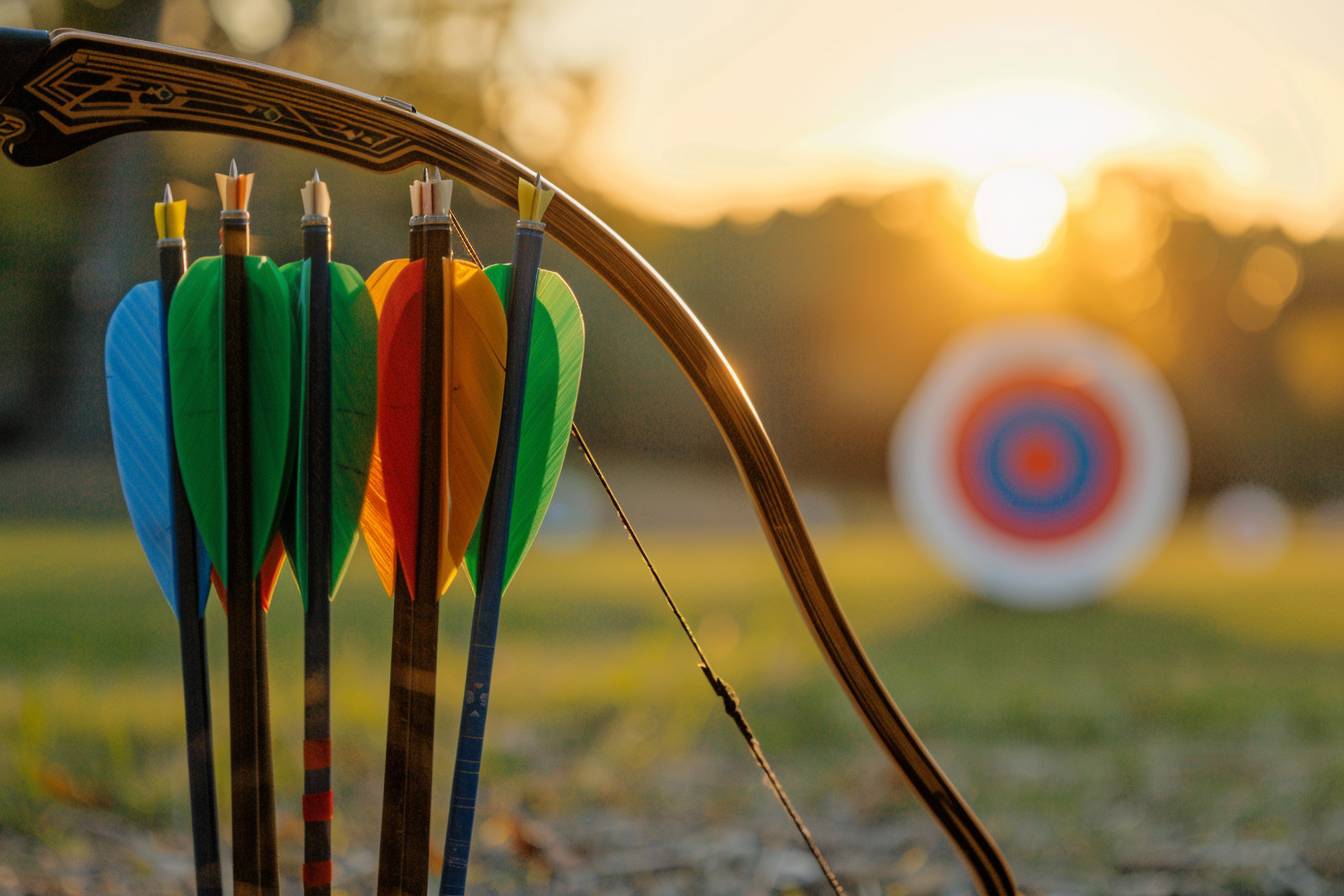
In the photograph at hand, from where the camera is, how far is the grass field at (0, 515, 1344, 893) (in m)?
1.84

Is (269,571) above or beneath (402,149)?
beneath

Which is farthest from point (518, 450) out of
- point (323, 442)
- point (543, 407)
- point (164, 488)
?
point (164, 488)

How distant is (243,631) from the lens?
88 cm

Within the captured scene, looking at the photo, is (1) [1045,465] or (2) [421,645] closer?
(2) [421,645]

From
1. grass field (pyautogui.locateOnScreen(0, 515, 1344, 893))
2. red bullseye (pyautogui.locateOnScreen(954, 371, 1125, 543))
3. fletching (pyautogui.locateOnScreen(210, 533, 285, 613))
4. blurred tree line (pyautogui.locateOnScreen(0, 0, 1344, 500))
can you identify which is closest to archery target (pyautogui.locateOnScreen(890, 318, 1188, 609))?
red bullseye (pyautogui.locateOnScreen(954, 371, 1125, 543))

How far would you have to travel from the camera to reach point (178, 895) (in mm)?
1541

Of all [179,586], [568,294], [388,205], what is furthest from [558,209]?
[388,205]

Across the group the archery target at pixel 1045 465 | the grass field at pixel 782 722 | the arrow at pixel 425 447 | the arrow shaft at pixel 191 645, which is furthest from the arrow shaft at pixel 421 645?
the archery target at pixel 1045 465

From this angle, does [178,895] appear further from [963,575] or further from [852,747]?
[963,575]

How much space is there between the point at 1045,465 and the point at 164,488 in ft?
11.6

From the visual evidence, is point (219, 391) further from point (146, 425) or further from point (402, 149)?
point (402, 149)

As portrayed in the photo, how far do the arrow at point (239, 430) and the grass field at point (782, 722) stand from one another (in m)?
0.77

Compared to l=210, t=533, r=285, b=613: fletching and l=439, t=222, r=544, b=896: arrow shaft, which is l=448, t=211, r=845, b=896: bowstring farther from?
l=210, t=533, r=285, b=613: fletching

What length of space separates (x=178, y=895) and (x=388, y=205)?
403 cm
